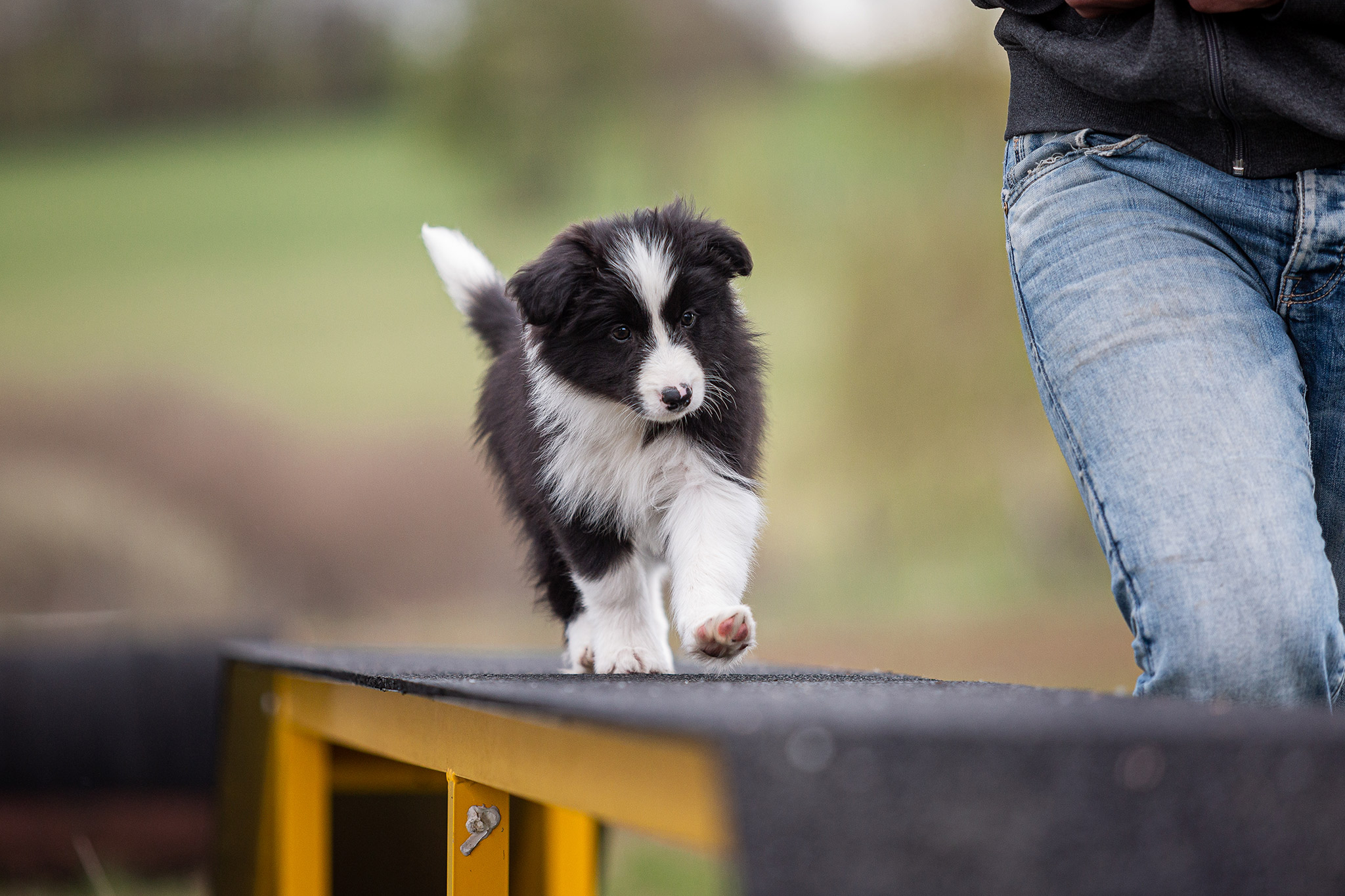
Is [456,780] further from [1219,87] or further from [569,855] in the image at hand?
[1219,87]

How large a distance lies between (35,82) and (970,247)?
673cm

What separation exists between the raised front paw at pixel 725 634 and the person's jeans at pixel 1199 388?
529 mm

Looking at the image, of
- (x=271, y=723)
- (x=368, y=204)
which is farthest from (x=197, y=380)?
(x=271, y=723)

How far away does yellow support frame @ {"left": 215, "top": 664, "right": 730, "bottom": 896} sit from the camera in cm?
110

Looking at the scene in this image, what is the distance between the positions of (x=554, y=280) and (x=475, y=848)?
953mm

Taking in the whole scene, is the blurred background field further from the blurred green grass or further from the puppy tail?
the puppy tail

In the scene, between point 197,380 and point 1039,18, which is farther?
point 197,380

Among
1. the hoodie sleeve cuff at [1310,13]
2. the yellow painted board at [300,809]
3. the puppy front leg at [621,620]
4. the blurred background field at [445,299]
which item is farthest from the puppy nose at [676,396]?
the blurred background field at [445,299]

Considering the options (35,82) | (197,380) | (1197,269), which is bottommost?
(1197,269)

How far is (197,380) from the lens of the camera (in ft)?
27.7

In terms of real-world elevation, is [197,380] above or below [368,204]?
below

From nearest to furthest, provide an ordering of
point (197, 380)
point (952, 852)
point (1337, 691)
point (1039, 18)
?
point (952, 852) → point (1337, 691) → point (1039, 18) → point (197, 380)

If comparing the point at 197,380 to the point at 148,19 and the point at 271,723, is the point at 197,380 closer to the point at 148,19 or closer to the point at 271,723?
the point at 148,19

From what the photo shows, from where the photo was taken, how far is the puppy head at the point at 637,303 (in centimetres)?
213
